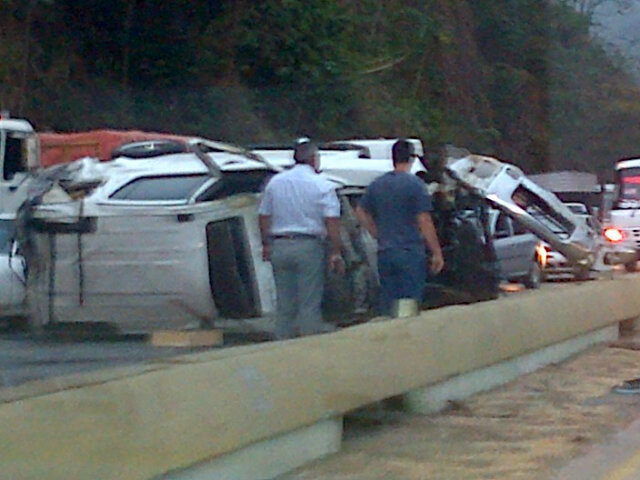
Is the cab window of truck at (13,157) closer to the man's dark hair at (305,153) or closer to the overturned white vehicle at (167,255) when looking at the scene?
the overturned white vehicle at (167,255)

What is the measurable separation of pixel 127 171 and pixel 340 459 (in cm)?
689

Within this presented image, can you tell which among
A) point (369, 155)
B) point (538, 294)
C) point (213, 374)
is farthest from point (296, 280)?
point (369, 155)

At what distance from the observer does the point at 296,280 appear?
10273mm

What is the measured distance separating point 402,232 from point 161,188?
3.54 meters

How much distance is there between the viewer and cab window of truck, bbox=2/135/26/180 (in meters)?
20.1

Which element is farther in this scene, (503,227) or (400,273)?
(503,227)

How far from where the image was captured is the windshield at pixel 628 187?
29172 millimetres

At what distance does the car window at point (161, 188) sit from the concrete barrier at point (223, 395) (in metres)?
4.12

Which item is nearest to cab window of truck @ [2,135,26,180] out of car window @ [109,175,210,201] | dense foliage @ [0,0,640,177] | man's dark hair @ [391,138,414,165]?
dense foliage @ [0,0,640,177]

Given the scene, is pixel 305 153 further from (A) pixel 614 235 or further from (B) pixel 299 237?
(A) pixel 614 235

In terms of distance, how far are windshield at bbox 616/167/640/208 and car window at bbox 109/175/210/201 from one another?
1752 centimetres

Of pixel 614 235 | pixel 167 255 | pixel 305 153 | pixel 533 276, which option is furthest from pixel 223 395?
pixel 614 235

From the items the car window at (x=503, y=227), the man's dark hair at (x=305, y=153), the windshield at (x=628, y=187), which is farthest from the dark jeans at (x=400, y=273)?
the windshield at (x=628, y=187)

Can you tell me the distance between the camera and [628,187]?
1160 inches
